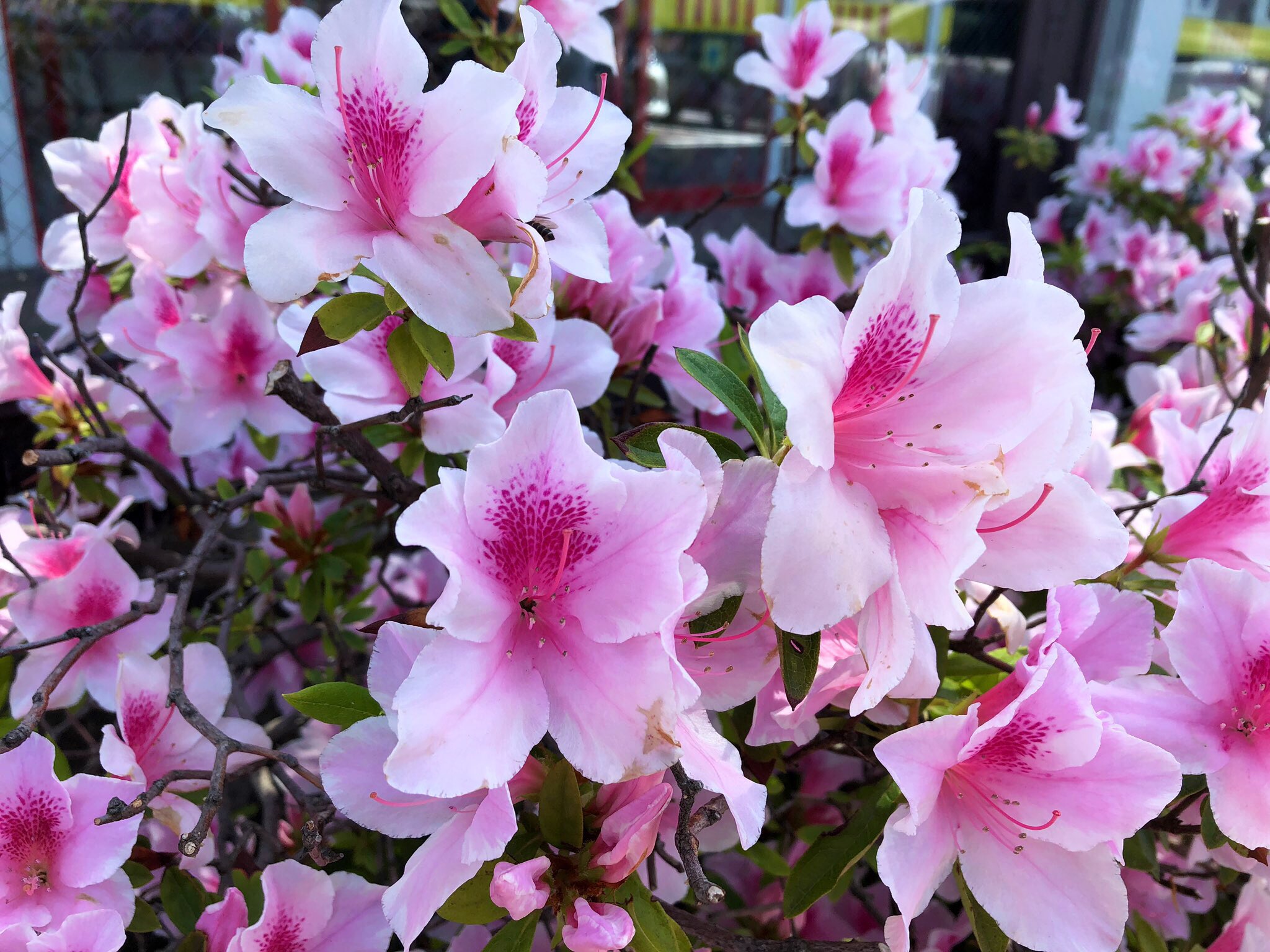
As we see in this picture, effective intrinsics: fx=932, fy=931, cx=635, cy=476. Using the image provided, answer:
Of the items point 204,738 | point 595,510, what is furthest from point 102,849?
point 595,510

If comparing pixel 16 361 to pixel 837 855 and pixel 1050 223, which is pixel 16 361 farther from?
pixel 1050 223

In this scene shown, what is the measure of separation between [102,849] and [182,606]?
0.26m

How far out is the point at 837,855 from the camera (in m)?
0.80

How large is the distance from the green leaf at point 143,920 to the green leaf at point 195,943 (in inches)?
1.6

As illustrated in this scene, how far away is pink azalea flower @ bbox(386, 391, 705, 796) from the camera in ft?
1.81

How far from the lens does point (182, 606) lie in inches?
37.4

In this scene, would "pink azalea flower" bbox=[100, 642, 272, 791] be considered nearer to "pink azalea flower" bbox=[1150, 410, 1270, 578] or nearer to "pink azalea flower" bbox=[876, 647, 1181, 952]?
"pink azalea flower" bbox=[876, 647, 1181, 952]

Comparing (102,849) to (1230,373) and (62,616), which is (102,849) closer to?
(62,616)

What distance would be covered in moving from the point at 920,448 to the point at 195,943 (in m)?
0.74

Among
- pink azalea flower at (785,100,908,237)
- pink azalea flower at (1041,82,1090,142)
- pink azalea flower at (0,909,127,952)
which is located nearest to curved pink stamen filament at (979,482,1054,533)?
pink azalea flower at (0,909,127,952)

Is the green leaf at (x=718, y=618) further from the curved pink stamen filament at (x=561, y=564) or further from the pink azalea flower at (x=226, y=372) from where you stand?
the pink azalea flower at (x=226, y=372)

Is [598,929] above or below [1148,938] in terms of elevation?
above

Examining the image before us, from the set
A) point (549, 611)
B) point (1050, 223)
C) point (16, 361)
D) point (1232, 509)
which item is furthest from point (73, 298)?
point (1050, 223)

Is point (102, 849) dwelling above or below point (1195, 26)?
below
